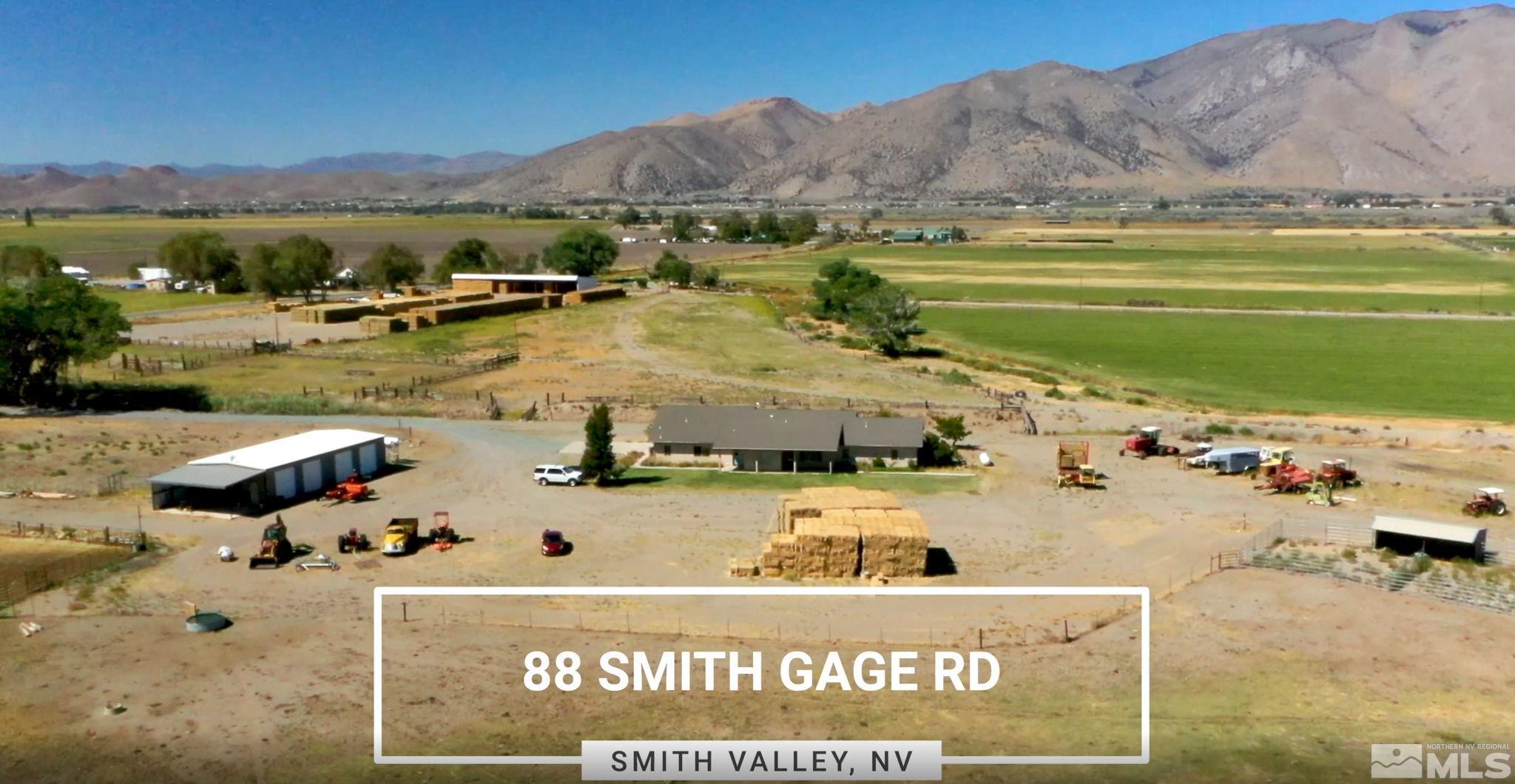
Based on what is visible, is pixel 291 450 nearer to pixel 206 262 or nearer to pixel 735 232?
pixel 206 262

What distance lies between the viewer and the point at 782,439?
36.9 metres

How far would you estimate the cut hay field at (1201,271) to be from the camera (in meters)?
92.8

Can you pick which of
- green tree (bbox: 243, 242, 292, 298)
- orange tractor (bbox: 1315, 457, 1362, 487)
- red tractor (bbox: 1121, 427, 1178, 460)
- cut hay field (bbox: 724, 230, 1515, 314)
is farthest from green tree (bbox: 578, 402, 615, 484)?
cut hay field (bbox: 724, 230, 1515, 314)

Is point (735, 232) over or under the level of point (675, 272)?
over

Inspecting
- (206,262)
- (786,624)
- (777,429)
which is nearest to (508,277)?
(206,262)

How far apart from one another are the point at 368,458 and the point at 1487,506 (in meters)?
32.4

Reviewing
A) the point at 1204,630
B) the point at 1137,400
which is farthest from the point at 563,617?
the point at 1137,400

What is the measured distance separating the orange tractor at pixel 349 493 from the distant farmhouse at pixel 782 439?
31.4ft

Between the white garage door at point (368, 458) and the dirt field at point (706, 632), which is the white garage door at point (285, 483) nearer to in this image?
the dirt field at point (706, 632)

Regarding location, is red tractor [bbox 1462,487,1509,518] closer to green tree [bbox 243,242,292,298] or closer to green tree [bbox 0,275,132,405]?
green tree [bbox 0,275,132,405]

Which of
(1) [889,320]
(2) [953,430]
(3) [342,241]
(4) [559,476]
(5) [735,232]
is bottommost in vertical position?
(4) [559,476]

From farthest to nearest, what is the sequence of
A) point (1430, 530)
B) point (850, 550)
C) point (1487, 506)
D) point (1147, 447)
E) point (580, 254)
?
1. point (580, 254)
2. point (1147, 447)
3. point (1487, 506)
4. point (1430, 530)
5. point (850, 550)

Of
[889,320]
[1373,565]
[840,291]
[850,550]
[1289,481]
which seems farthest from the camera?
[840,291]

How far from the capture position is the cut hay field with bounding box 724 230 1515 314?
9281 centimetres
